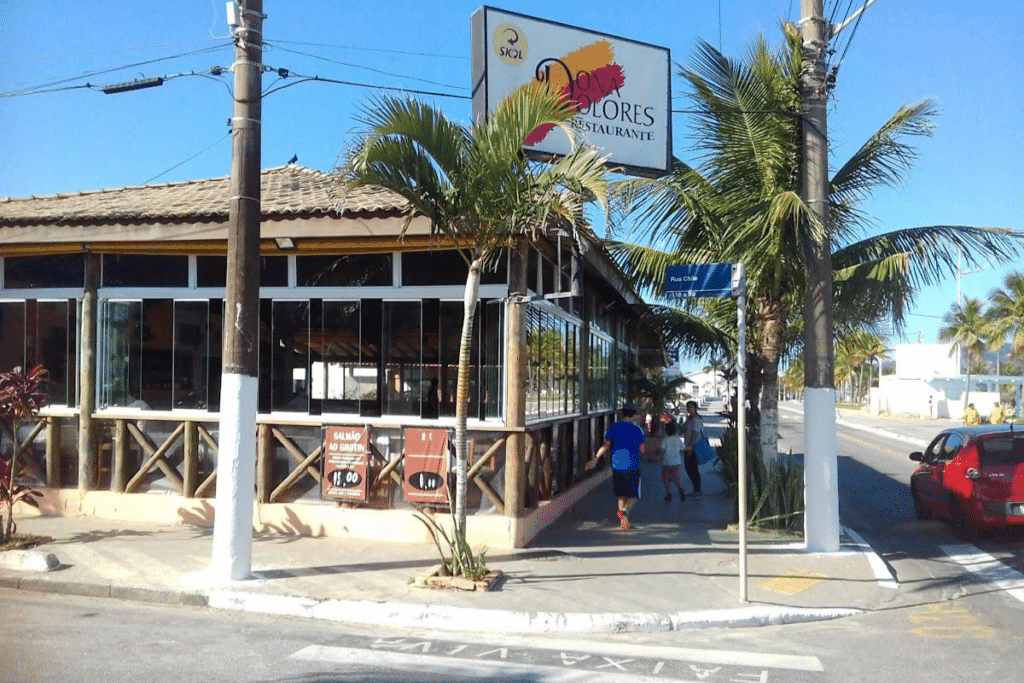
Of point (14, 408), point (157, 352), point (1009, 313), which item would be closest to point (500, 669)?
point (14, 408)

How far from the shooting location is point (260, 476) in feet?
36.8

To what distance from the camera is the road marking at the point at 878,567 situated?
946 centimetres

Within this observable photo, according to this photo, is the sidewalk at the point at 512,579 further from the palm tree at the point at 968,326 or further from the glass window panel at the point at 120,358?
the palm tree at the point at 968,326

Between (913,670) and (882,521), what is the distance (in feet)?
27.0

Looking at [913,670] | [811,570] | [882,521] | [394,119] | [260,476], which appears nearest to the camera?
[913,670]

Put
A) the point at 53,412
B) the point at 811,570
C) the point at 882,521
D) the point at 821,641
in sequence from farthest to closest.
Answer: the point at 882,521, the point at 53,412, the point at 811,570, the point at 821,641

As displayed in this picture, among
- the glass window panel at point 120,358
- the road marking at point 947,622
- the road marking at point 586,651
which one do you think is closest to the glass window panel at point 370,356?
the glass window panel at point 120,358

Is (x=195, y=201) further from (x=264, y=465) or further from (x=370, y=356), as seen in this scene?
(x=264, y=465)

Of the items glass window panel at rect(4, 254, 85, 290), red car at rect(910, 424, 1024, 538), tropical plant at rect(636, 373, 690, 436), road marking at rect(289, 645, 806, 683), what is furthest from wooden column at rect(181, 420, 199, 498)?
tropical plant at rect(636, 373, 690, 436)

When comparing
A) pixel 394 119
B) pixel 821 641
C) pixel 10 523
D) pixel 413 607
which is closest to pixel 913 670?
pixel 821 641

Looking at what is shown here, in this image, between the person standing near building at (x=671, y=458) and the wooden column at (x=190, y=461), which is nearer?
the wooden column at (x=190, y=461)

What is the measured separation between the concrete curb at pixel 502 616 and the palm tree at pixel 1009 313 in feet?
164

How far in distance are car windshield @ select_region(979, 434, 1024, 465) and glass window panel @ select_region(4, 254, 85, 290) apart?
12325 mm

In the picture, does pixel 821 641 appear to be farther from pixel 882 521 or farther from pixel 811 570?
pixel 882 521
